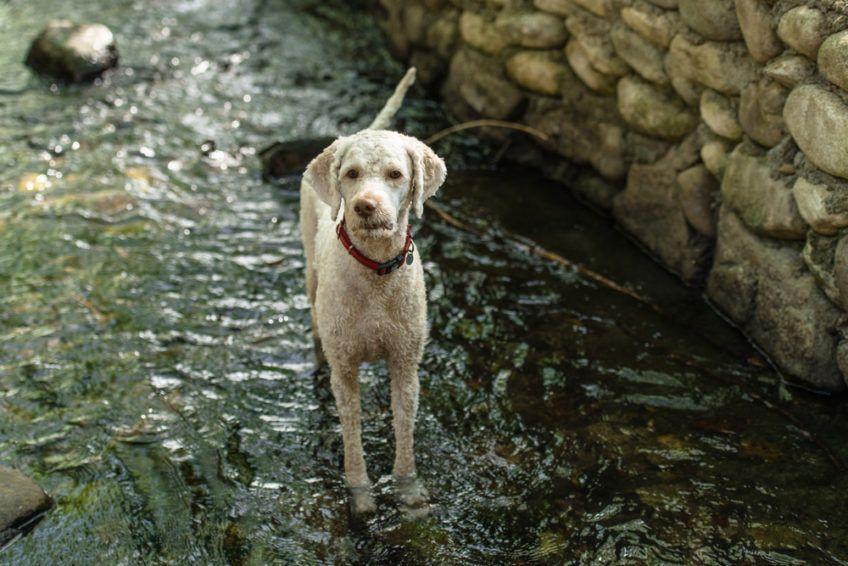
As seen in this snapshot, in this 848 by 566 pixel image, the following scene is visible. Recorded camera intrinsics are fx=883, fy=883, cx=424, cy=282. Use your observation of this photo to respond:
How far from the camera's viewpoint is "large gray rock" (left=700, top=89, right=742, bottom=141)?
17.0 feet

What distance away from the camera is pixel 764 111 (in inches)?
191

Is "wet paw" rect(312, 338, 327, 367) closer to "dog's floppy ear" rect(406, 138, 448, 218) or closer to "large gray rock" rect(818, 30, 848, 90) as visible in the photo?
"dog's floppy ear" rect(406, 138, 448, 218)

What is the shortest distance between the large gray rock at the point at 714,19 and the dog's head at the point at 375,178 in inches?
Answer: 89.9

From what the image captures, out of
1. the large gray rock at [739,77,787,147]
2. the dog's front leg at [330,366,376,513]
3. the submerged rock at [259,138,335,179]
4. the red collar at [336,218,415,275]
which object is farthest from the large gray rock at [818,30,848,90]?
the submerged rock at [259,138,335,179]

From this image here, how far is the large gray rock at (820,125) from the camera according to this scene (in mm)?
4223

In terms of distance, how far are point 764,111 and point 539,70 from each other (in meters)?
2.28

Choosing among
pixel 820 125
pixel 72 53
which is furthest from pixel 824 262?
pixel 72 53

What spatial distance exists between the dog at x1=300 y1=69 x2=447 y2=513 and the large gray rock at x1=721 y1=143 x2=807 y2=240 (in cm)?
207

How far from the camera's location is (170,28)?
9.55 metres

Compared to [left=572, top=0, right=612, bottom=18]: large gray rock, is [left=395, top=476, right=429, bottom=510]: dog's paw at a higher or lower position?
lower

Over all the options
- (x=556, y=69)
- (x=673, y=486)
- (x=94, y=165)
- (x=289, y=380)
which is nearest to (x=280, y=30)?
(x=94, y=165)

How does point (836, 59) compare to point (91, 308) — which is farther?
point (91, 308)

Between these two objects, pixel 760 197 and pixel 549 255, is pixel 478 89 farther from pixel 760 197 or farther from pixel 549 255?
pixel 760 197

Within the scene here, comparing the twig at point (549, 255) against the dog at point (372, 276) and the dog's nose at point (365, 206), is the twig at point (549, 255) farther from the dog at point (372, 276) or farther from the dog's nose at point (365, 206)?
the dog's nose at point (365, 206)
